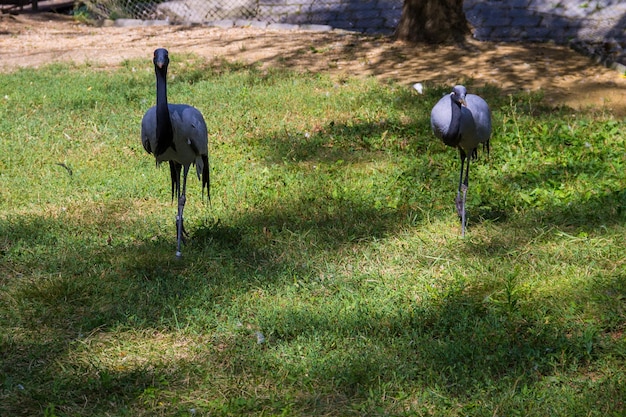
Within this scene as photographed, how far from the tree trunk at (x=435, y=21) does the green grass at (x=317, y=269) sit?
2.92 meters

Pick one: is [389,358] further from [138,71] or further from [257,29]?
[257,29]

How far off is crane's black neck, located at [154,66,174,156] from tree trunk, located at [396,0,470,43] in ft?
23.4

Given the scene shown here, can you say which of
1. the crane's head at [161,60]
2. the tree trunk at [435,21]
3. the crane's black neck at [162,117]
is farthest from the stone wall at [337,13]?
the crane's black neck at [162,117]

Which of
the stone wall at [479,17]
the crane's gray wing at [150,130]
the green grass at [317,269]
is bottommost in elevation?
the green grass at [317,269]

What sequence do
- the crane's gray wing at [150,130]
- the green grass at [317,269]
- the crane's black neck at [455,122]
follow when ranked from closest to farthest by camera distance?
the green grass at [317,269] → the crane's gray wing at [150,130] → the crane's black neck at [455,122]

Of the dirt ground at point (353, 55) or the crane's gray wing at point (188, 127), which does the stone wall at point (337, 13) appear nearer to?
the dirt ground at point (353, 55)

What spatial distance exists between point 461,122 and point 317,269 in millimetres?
1580

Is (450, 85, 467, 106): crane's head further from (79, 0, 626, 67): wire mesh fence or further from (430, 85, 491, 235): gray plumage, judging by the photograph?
(79, 0, 626, 67): wire mesh fence

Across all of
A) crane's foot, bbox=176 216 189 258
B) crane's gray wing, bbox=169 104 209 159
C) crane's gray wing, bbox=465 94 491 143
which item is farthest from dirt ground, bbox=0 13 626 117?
crane's foot, bbox=176 216 189 258

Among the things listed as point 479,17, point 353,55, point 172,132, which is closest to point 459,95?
point 172,132

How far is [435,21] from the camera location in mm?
12008

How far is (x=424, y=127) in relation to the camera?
28.4 feet

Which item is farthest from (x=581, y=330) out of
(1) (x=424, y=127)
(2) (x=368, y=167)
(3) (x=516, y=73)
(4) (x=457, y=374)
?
(3) (x=516, y=73)

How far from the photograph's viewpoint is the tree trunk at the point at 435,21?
11.9 metres
